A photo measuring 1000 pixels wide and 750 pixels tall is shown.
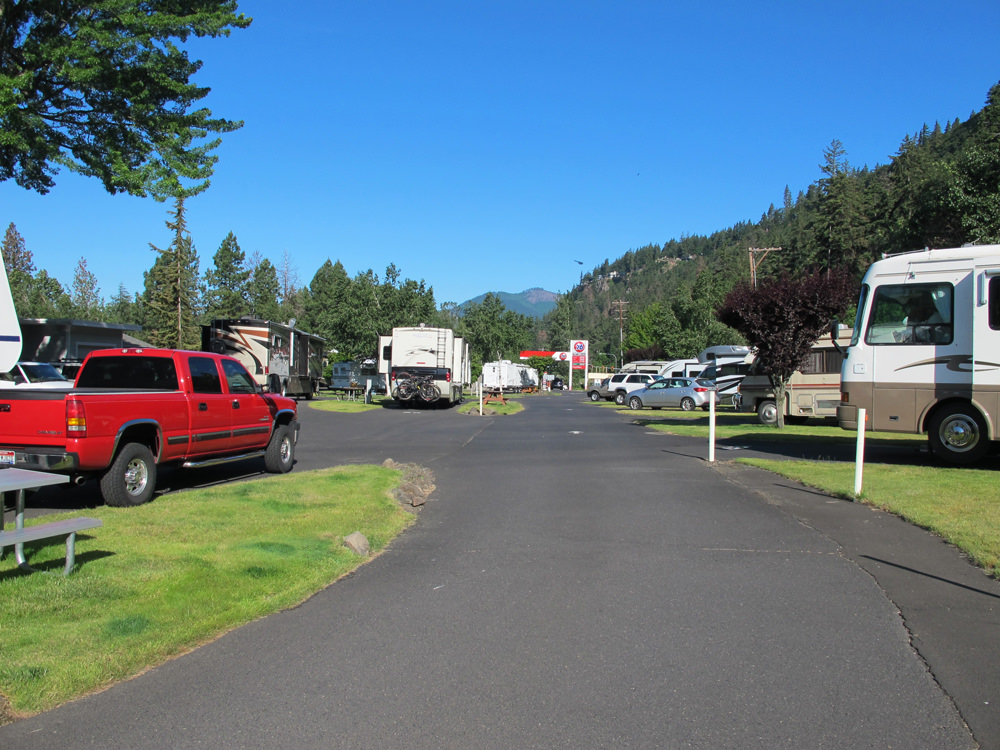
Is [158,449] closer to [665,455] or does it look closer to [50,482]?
[50,482]

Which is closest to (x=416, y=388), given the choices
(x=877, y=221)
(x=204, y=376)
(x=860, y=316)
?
(x=860, y=316)

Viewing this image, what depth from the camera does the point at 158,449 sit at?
10.1 metres

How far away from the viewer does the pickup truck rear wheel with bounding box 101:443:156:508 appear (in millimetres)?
9273

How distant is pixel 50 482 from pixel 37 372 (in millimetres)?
20080

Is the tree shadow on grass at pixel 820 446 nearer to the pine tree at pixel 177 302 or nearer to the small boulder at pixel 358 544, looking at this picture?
the small boulder at pixel 358 544

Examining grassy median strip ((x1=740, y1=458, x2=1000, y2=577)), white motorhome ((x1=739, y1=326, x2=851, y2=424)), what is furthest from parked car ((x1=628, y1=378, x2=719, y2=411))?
grassy median strip ((x1=740, y1=458, x2=1000, y2=577))

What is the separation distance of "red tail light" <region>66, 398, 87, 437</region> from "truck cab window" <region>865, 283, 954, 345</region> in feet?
41.4

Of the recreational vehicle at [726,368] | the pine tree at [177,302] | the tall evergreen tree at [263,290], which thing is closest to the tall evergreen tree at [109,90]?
the recreational vehicle at [726,368]

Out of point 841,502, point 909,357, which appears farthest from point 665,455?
point 841,502

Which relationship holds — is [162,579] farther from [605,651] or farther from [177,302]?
[177,302]

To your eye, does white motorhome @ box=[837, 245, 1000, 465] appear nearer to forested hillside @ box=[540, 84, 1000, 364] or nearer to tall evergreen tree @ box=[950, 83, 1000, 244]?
forested hillside @ box=[540, 84, 1000, 364]

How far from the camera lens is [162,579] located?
6.32 m

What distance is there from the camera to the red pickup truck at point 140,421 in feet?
29.3

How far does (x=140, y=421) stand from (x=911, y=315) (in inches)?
493
